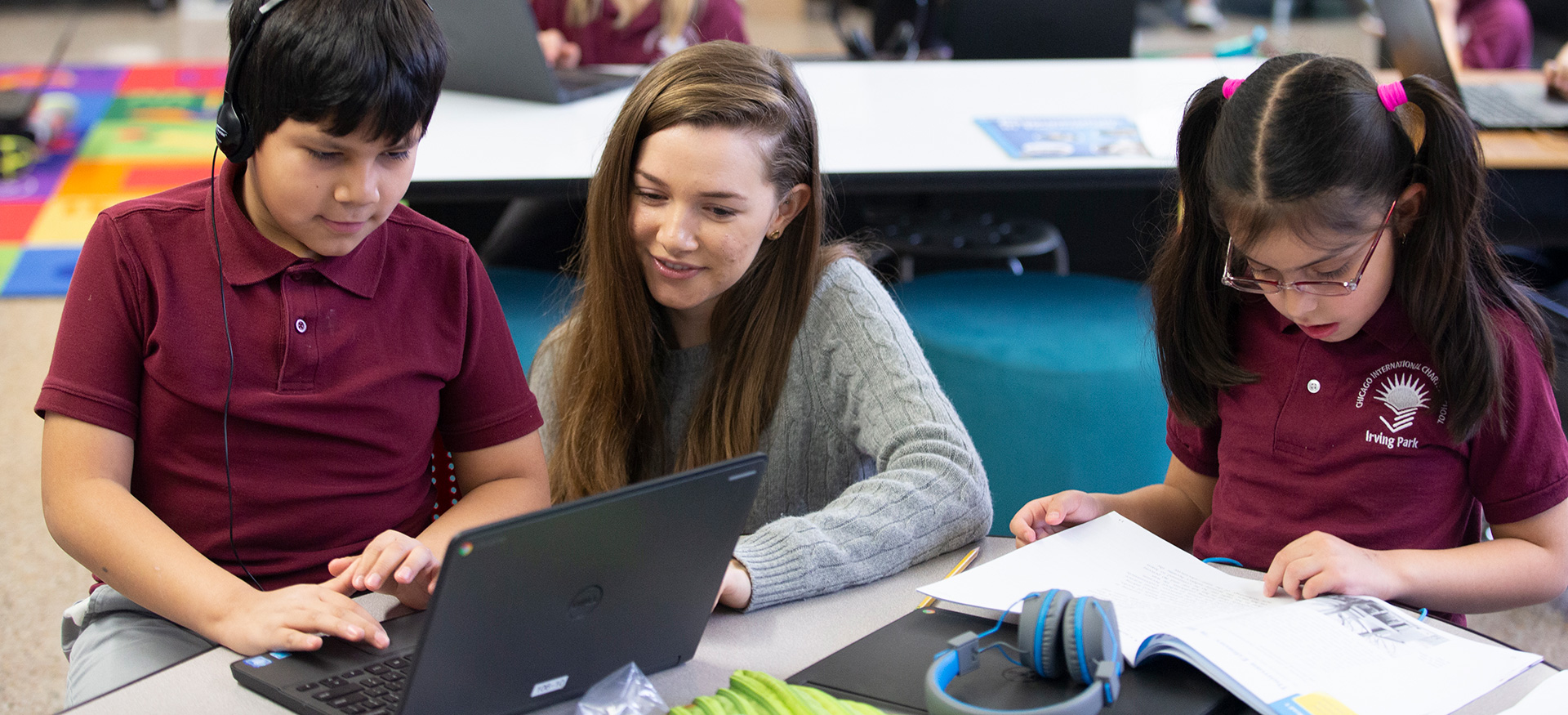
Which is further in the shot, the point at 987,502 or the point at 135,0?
the point at 135,0

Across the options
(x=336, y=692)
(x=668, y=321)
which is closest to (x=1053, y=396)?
(x=668, y=321)

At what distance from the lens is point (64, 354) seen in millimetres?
1025

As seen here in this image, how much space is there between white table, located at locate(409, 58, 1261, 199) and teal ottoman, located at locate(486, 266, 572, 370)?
6.6 inches

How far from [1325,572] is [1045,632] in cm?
26

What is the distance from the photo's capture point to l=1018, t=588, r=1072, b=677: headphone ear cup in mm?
825

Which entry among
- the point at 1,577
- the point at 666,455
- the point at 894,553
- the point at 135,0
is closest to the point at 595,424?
the point at 666,455

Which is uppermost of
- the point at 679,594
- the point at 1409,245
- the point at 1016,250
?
the point at 1409,245

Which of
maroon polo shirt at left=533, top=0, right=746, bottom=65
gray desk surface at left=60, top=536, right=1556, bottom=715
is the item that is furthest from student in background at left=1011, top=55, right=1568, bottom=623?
maroon polo shirt at left=533, top=0, right=746, bottom=65

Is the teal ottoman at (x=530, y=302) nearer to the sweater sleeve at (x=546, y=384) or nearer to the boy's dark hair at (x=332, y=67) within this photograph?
the sweater sleeve at (x=546, y=384)

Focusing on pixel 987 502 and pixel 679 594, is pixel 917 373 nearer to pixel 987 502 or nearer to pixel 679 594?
pixel 987 502

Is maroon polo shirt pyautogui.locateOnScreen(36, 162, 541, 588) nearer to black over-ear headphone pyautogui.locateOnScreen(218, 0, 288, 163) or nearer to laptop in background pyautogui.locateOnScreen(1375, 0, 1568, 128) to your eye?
black over-ear headphone pyautogui.locateOnScreen(218, 0, 288, 163)

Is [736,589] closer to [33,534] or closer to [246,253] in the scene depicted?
[246,253]

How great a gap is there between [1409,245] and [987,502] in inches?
16.4

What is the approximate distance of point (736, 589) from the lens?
972mm
